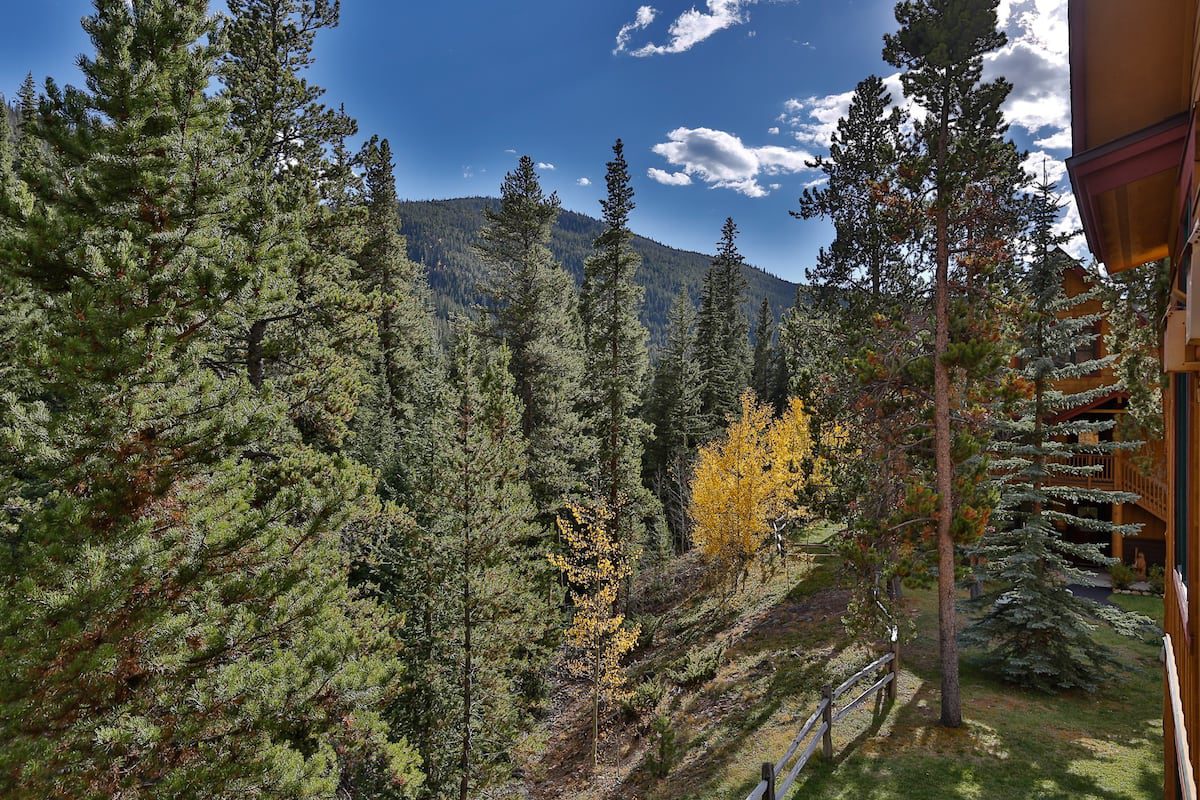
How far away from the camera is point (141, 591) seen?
5.61 m

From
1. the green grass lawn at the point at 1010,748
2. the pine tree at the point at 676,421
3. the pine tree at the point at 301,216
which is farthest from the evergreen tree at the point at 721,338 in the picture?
the pine tree at the point at 301,216

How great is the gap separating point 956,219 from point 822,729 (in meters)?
9.78

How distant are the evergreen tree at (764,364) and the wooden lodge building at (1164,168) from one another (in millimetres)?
45288

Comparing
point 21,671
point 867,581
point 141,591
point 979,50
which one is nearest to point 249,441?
point 141,591

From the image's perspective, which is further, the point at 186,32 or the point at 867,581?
the point at 867,581

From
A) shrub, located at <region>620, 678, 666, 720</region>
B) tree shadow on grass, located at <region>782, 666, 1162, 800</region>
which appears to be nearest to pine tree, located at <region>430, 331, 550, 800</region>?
shrub, located at <region>620, 678, 666, 720</region>

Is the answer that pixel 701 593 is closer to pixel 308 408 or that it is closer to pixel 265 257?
pixel 308 408

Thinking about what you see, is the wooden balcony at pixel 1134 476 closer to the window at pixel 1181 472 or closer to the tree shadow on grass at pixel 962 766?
the tree shadow on grass at pixel 962 766

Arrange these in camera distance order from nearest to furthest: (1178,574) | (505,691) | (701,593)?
(1178,574) → (505,691) → (701,593)

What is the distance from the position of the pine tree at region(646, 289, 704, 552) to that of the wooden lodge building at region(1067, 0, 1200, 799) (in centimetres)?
2948

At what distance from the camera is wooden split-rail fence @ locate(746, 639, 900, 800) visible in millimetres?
7938

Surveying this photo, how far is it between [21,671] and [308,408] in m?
5.39

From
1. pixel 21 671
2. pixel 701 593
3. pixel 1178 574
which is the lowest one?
pixel 701 593

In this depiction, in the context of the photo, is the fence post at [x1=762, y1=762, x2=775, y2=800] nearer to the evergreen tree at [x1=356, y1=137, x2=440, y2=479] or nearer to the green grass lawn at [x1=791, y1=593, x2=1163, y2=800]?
the green grass lawn at [x1=791, y1=593, x2=1163, y2=800]
